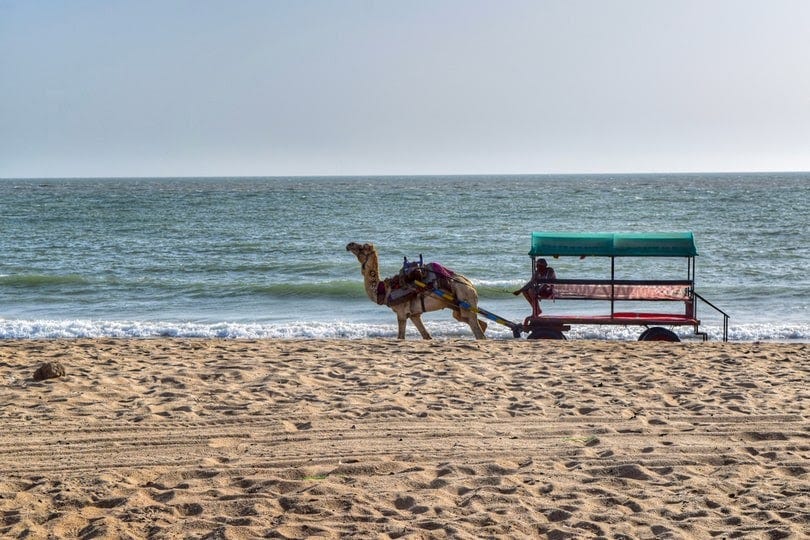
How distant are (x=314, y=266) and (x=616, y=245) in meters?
17.0

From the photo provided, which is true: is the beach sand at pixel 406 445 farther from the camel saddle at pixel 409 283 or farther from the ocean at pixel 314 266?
the ocean at pixel 314 266

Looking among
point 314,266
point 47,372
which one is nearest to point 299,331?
point 47,372

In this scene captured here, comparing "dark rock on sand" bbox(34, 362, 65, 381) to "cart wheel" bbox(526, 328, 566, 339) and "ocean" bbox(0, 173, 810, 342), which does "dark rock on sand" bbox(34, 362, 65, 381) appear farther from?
"ocean" bbox(0, 173, 810, 342)

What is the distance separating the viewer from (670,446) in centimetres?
Result: 812

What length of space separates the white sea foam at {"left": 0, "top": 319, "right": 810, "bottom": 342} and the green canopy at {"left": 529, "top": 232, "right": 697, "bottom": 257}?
Answer: 3125 millimetres

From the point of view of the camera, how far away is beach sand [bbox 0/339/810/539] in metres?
6.53

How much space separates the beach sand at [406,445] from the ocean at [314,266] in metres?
5.93

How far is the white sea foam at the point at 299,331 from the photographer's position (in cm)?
1766

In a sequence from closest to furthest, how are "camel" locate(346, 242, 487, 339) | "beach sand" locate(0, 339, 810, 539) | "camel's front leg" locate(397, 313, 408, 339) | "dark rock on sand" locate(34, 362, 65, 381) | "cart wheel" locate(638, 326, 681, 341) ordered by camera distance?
"beach sand" locate(0, 339, 810, 539) < "dark rock on sand" locate(34, 362, 65, 381) < "camel" locate(346, 242, 487, 339) < "cart wheel" locate(638, 326, 681, 341) < "camel's front leg" locate(397, 313, 408, 339)

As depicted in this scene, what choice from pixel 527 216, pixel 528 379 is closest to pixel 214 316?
pixel 528 379

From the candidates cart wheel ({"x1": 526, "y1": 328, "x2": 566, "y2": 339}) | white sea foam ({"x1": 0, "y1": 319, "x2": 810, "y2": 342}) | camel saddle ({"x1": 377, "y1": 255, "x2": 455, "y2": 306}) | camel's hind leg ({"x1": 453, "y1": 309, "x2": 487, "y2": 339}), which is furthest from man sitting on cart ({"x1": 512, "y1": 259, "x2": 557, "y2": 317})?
white sea foam ({"x1": 0, "y1": 319, "x2": 810, "y2": 342})

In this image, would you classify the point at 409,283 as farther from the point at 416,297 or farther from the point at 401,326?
the point at 401,326

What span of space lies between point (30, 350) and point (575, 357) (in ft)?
24.6

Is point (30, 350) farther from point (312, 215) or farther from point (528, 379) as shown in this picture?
point (312, 215)
